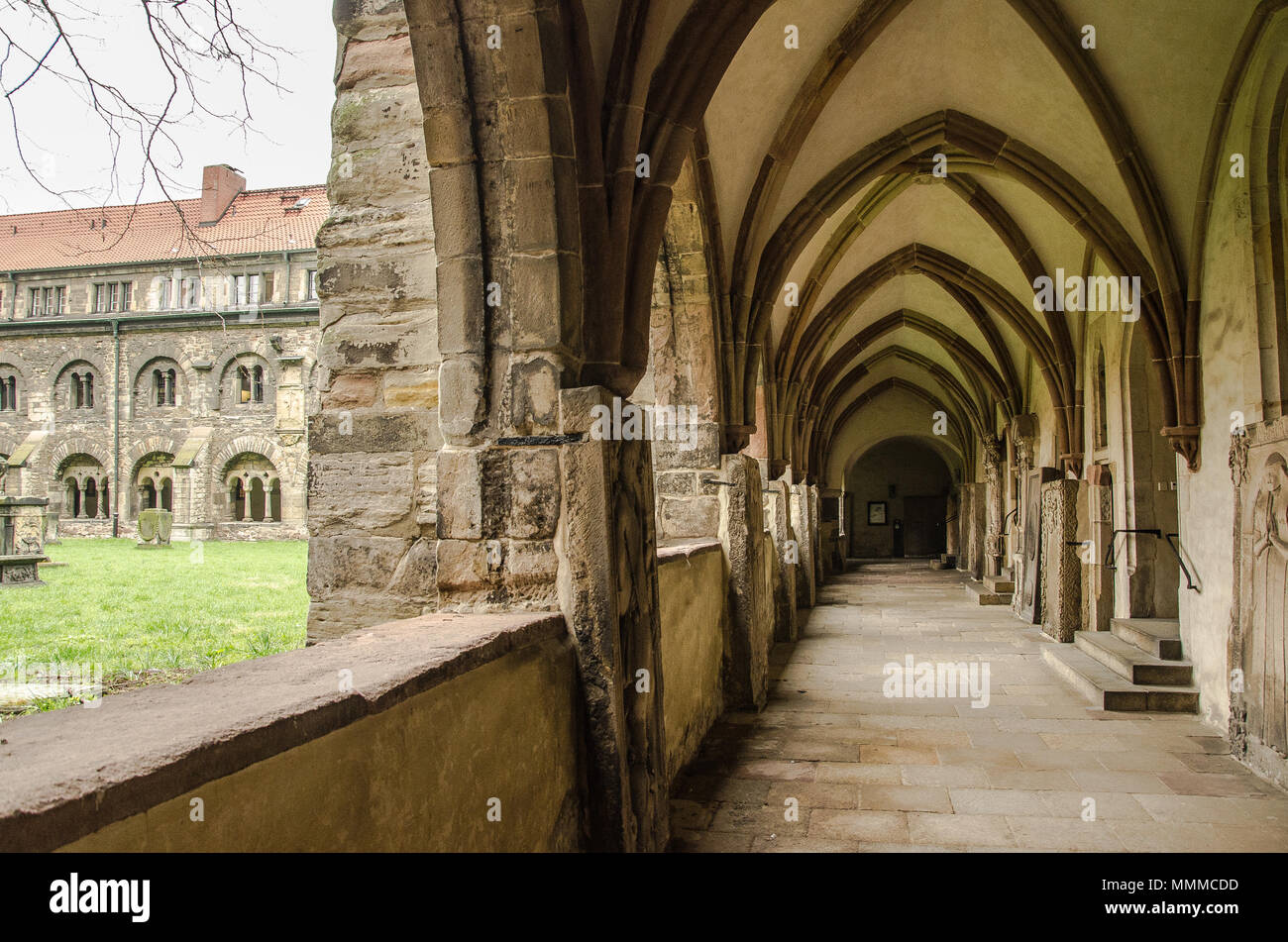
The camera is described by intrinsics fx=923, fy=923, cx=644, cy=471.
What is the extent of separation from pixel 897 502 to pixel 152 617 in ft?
67.9

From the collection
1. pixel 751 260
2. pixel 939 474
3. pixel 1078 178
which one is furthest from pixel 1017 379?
pixel 939 474

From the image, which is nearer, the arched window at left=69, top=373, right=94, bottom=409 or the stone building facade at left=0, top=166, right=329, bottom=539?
the stone building facade at left=0, top=166, right=329, bottom=539

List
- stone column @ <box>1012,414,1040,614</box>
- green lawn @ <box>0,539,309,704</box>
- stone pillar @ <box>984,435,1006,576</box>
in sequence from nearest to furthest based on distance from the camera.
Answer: green lawn @ <box>0,539,309,704</box>, stone column @ <box>1012,414,1040,614</box>, stone pillar @ <box>984,435,1006,576</box>

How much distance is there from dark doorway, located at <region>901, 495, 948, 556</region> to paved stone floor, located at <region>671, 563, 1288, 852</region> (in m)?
17.5

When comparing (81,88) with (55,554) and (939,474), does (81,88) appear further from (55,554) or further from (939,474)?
(939,474)

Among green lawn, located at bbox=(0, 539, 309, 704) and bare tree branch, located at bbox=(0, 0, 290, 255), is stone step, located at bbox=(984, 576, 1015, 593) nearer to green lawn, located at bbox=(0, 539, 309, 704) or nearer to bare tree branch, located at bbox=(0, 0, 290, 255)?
green lawn, located at bbox=(0, 539, 309, 704)

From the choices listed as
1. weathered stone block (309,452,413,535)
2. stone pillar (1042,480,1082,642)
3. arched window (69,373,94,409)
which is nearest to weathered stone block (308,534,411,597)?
weathered stone block (309,452,413,535)

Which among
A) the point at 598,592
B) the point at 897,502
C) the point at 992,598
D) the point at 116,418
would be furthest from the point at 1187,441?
the point at 116,418

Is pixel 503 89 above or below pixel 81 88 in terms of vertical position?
above

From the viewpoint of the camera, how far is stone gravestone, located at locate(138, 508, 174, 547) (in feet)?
59.5

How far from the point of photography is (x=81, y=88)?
6.86ft
